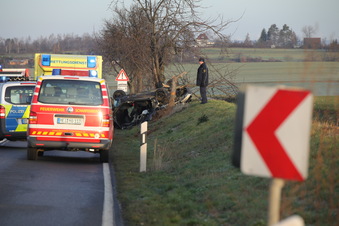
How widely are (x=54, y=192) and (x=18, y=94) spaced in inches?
321

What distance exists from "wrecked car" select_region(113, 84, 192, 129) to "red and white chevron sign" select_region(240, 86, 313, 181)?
20856 mm

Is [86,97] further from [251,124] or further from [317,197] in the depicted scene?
[251,124]

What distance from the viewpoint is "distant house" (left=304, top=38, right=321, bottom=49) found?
23.3 feet

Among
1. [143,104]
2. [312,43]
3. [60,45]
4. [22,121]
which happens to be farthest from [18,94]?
[60,45]

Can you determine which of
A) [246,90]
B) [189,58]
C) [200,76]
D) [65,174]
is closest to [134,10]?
[189,58]

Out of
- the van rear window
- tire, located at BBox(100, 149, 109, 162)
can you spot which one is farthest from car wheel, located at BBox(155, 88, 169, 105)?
tire, located at BBox(100, 149, 109, 162)

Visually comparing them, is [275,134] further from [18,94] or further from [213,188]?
[18,94]

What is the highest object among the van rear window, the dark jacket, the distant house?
the distant house

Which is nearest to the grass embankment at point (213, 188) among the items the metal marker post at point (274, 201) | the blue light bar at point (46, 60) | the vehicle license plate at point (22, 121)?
the metal marker post at point (274, 201)

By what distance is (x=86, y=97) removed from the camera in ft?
45.8

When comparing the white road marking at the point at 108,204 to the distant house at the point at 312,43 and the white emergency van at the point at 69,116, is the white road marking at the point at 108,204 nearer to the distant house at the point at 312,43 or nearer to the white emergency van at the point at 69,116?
the white emergency van at the point at 69,116

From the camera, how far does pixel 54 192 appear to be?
33.0 feet

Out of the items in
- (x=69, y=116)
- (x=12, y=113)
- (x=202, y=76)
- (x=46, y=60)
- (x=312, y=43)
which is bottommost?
(x=12, y=113)

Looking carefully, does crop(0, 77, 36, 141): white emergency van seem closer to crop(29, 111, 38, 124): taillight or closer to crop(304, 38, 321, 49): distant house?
crop(29, 111, 38, 124): taillight
